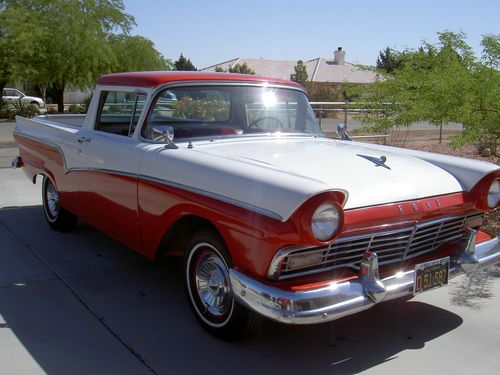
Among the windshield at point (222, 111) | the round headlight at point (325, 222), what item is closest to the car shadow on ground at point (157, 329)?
the round headlight at point (325, 222)

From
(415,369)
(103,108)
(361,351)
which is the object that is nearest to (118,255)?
(103,108)

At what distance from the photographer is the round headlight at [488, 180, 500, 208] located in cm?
372

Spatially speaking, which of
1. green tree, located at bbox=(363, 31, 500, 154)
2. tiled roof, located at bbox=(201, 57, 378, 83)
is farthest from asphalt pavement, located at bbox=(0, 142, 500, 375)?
tiled roof, located at bbox=(201, 57, 378, 83)

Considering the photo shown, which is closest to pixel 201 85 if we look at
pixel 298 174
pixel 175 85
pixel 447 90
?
pixel 175 85

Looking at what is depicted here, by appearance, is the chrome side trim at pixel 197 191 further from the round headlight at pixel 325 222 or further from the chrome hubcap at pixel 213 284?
the chrome hubcap at pixel 213 284

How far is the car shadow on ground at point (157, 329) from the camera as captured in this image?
3160 millimetres

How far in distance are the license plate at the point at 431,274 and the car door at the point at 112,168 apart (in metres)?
Answer: 1.96

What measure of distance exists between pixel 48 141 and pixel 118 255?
4.83 feet

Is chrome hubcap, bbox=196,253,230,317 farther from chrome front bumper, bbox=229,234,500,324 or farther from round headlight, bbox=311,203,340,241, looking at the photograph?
round headlight, bbox=311,203,340,241

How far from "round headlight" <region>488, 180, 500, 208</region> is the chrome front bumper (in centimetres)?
95

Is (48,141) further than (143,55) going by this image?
No

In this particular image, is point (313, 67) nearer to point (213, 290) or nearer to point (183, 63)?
point (183, 63)

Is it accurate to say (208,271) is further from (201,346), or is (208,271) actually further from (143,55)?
(143,55)

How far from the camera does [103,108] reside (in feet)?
16.1
